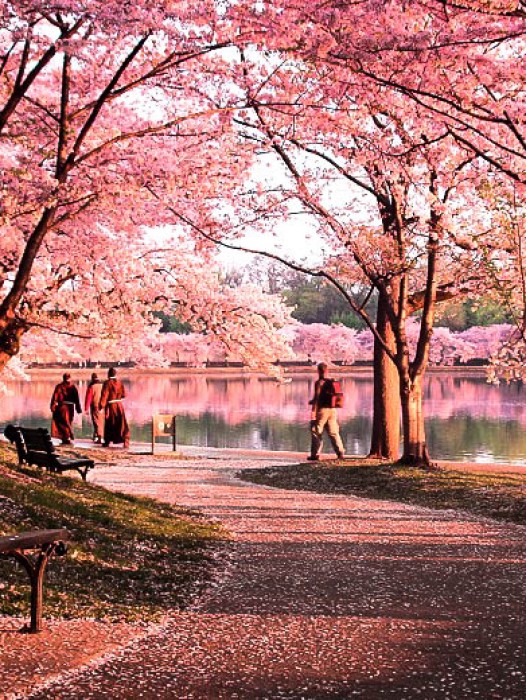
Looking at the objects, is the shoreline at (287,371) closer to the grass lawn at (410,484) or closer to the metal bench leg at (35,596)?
the grass lawn at (410,484)

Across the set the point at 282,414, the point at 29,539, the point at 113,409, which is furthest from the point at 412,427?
the point at 282,414

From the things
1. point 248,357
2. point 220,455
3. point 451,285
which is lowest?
point 220,455

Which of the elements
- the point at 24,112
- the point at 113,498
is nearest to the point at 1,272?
the point at 24,112

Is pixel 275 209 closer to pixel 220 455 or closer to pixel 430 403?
pixel 220 455

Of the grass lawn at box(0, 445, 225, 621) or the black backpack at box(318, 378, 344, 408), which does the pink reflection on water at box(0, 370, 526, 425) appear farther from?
the grass lawn at box(0, 445, 225, 621)

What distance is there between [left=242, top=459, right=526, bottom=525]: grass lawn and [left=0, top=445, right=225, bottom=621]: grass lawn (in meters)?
4.10

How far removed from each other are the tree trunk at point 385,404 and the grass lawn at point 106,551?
28.3 feet

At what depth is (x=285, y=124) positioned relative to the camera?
60.2 ft

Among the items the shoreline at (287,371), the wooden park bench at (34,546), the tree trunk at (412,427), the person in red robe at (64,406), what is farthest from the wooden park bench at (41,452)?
the shoreline at (287,371)

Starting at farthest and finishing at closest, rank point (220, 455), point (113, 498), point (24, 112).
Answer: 1. point (220, 455)
2. point (24, 112)
3. point (113, 498)

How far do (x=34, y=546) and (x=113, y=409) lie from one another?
18067mm

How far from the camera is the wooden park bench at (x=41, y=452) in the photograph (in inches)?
593

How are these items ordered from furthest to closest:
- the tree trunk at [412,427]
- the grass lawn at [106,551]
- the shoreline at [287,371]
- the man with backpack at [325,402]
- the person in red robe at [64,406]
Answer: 1. the shoreline at [287,371]
2. the person in red robe at [64,406]
3. the man with backpack at [325,402]
4. the tree trunk at [412,427]
5. the grass lawn at [106,551]

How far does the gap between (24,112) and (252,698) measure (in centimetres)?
1129
